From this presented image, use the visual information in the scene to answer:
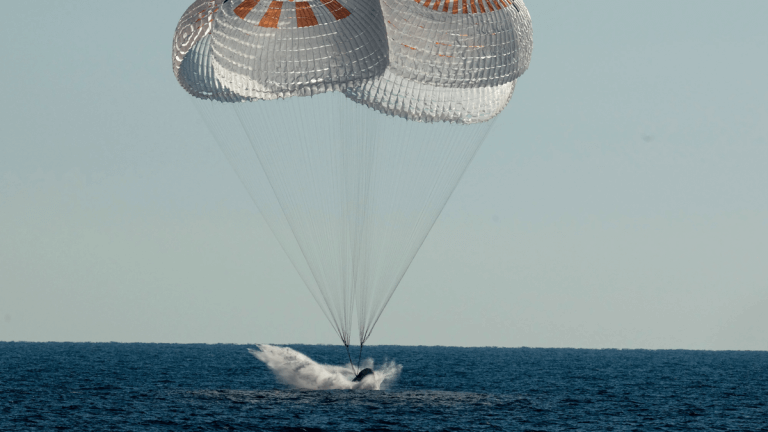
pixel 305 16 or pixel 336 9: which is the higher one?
pixel 336 9

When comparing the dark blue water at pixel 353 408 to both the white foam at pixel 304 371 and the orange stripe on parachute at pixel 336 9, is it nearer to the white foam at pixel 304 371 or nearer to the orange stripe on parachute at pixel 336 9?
the white foam at pixel 304 371

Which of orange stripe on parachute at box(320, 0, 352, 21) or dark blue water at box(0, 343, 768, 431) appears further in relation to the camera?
dark blue water at box(0, 343, 768, 431)

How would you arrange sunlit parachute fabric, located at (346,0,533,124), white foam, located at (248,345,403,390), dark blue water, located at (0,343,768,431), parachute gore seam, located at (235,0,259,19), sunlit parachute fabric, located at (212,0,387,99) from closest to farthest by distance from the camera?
1. sunlit parachute fabric, located at (212,0,387,99)
2. parachute gore seam, located at (235,0,259,19)
3. sunlit parachute fabric, located at (346,0,533,124)
4. dark blue water, located at (0,343,768,431)
5. white foam, located at (248,345,403,390)

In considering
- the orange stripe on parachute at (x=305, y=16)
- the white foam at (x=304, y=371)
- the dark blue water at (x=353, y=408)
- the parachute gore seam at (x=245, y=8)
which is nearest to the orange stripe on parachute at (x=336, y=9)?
the orange stripe on parachute at (x=305, y=16)

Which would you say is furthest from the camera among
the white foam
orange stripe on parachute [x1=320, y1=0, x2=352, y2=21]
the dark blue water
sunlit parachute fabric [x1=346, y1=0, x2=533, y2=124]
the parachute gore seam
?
the white foam

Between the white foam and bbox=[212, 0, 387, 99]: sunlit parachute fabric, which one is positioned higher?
bbox=[212, 0, 387, 99]: sunlit parachute fabric

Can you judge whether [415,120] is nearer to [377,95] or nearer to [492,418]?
[377,95]

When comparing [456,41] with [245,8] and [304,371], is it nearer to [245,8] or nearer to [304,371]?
[245,8]

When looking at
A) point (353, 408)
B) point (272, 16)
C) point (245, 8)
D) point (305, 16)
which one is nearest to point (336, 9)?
point (305, 16)

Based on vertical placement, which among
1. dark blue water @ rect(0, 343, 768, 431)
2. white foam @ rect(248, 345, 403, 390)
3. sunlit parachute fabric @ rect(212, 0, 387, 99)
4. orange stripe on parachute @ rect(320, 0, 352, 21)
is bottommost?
dark blue water @ rect(0, 343, 768, 431)

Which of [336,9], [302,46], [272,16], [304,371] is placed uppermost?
[336,9]

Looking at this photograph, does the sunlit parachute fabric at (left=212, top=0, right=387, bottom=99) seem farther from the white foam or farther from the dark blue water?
the white foam

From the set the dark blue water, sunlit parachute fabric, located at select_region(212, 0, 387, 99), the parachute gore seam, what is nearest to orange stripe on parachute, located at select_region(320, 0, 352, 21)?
sunlit parachute fabric, located at select_region(212, 0, 387, 99)
